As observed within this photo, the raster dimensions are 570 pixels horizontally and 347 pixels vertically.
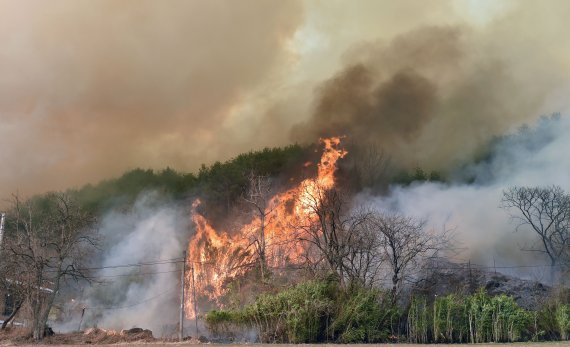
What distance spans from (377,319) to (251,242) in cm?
2905

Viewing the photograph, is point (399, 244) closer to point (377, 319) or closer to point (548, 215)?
point (377, 319)

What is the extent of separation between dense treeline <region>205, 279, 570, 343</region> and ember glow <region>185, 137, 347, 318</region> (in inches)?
857

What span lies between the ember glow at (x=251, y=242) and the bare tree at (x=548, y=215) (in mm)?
20420

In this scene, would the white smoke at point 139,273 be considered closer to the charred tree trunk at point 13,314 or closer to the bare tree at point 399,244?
the charred tree trunk at point 13,314

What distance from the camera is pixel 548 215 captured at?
5138 cm

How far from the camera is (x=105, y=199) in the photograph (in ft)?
261

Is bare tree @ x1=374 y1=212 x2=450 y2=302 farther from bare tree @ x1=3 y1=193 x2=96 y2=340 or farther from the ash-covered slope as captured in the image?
bare tree @ x1=3 y1=193 x2=96 y2=340

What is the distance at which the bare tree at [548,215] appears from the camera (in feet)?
164

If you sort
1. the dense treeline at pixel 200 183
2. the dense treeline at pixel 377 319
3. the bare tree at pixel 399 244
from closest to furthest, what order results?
1. the dense treeline at pixel 377 319
2. the bare tree at pixel 399 244
3. the dense treeline at pixel 200 183

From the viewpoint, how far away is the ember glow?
182 ft

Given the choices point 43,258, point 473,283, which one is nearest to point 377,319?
point 473,283

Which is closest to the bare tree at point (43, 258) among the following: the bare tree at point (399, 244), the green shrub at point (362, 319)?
the green shrub at point (362, 319)

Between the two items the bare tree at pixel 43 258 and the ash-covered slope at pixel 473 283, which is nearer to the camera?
the bare tree at pixel 43 258

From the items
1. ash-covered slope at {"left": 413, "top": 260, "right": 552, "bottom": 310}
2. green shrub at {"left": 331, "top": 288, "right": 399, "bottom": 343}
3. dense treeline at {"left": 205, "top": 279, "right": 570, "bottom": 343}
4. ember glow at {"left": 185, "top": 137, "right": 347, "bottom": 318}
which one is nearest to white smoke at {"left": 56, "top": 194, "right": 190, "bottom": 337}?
ember glow at {"left": 185, "top": 137, "right": 347, "bottom": 318}
